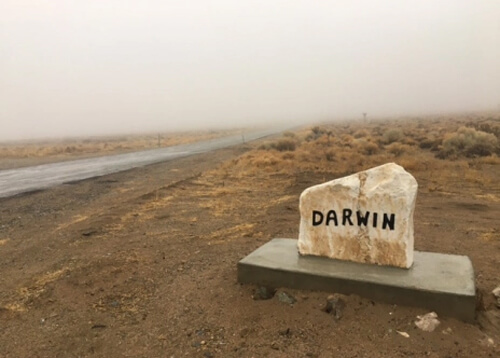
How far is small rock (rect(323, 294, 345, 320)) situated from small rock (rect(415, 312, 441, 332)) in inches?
28.3

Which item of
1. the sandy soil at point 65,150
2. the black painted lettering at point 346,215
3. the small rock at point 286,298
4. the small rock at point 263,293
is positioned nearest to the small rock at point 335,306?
the small rock at point 286,298

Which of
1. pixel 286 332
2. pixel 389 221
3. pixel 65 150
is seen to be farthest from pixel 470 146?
pixel 65 150

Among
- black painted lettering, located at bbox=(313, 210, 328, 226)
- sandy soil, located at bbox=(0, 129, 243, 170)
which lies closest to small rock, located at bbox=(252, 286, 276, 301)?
black painted lettering, located at bbox=(313, 210, 328, 226)

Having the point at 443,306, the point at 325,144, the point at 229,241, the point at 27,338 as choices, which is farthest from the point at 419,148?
the point at 27,338

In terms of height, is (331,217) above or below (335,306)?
above

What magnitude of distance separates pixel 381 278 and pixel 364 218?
75 cm

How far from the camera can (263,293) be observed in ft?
16.4

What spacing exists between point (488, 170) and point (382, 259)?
13.1 meters

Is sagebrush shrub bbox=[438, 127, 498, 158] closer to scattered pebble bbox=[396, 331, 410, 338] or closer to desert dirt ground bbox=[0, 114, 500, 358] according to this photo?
desert dirt ground bbox=[0, 114, 500, 358]

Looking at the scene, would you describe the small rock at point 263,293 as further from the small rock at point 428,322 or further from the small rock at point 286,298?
the small rock at point 428,322

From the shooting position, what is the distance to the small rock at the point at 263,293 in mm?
4965

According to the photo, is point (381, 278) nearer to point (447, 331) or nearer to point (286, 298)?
point (447, 331)

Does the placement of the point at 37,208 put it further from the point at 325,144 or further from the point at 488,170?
the point at 325,144

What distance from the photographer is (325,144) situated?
93.6 feet
